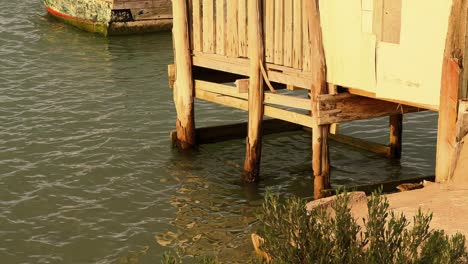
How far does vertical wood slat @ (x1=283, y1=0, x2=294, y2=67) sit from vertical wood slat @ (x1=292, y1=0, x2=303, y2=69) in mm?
101

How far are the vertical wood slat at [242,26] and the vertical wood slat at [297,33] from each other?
1.44m

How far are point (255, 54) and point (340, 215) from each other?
680 cm

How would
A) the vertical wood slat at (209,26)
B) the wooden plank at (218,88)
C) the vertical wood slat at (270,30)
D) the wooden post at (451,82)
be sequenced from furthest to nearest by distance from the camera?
the vertical wood slat at (209,26) < the wooden plank at (218,88) < the vertical wood slat at (270,30) < the wooden post at (451,82)

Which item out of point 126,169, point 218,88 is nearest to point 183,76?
point 218,88

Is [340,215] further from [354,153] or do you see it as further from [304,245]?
[354,153]

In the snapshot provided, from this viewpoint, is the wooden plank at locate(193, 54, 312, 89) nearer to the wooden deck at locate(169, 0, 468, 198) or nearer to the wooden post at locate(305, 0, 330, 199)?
the wooden deck at locate(169, 0, 468, 198)

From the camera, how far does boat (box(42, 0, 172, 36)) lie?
3275cm

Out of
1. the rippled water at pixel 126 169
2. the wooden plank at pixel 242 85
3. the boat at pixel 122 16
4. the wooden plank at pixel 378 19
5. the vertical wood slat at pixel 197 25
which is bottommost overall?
the rippled water at pixel 126 169

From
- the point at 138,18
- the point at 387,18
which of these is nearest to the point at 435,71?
the point at 387,18

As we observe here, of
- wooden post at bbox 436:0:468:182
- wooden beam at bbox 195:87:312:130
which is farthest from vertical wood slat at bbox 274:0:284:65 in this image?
wooden post at bbox 436:0:468:182

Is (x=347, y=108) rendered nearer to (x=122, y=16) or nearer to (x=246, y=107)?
(x=246, y=107)

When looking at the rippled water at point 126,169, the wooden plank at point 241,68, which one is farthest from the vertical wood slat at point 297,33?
the rippled water at point 126,169

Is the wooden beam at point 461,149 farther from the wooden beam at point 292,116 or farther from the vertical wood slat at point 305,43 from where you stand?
the vertical wood slat at point 305,43

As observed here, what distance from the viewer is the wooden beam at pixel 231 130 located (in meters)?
19.3
